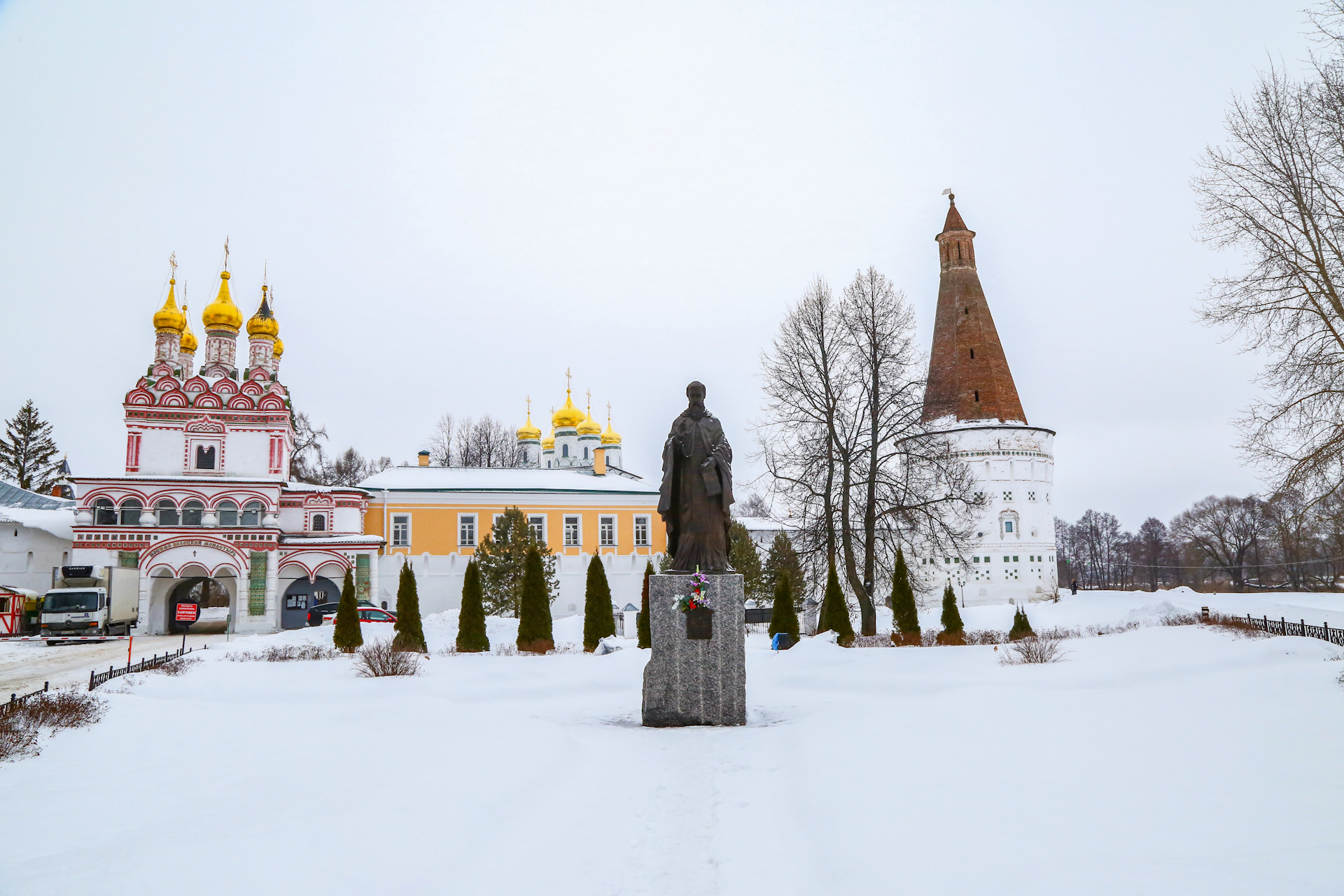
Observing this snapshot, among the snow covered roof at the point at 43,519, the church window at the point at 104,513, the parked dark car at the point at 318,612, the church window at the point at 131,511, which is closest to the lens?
the parked dark car at the point at 318,612

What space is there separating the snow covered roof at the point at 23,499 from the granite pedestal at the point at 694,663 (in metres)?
35.6

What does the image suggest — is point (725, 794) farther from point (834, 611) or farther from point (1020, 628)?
point (1020, 628)

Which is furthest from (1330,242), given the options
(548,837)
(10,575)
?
(10,575)

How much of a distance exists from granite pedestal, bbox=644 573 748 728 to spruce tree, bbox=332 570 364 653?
10409mm

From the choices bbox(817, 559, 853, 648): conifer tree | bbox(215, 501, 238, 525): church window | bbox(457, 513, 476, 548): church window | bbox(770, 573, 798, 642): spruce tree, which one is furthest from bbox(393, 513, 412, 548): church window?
bbox(817, 559, 853, 648): conifer tree

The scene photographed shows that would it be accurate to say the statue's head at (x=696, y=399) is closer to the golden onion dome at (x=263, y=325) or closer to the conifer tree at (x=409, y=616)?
the conifer tree at (x=409, y=616)

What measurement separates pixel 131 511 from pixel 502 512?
13.7 m

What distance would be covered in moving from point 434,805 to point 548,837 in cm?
72

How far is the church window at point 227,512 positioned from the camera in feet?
98.1

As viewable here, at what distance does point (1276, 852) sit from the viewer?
3604 millimetres

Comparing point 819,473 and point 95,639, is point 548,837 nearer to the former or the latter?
point 819,473

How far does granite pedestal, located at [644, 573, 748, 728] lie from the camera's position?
8.07m

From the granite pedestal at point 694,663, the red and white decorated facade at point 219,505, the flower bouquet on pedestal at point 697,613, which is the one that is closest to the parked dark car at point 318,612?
the red and white decorated facade at point 219,505

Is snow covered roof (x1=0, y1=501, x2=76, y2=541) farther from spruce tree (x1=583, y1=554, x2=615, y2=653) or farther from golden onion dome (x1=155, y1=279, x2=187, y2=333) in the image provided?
spruce tree (x1=583, y1=554, x2=615, y2=653)
